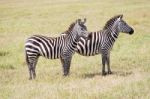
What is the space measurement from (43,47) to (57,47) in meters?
0.48

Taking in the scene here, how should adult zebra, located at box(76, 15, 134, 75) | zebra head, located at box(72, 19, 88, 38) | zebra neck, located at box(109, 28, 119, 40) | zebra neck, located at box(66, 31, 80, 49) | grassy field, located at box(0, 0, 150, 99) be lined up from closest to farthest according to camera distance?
grassy field, located at box(0, 0, 150, 99) < zebra head, located at box(72, 19, 88, 38) < zebra neck, located at box(66, 31, 80, 49) < adult zebra, located at box(76, 15, 134, 75) < zebra neck, located at box(109, 28, 119, 40)

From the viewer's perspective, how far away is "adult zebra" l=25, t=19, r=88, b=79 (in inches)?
565

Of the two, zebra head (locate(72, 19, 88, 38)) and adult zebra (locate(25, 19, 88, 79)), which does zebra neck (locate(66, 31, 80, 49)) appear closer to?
adult zebra (locate(25, 19, 88, 79))

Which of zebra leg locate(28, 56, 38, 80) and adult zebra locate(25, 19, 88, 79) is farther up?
adult zebra locate(25, 19, 88, 79)

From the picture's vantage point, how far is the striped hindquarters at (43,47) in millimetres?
14367

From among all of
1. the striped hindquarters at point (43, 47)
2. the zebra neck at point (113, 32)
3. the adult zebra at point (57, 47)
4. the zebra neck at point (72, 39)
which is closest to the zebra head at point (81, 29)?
the adult zebra at point (57, 47)

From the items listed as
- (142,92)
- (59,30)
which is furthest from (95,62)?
(59,30)

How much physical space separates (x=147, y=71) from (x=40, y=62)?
5522 mm

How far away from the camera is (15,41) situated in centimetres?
2497

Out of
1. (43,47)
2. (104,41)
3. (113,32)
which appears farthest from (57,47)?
(113,32)

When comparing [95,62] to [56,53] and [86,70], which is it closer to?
[86,70]

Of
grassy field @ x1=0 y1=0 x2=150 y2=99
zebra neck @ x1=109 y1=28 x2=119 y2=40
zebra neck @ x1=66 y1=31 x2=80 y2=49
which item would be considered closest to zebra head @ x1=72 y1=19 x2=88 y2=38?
zebra neck @ x1=66 y1=31 x2=80 y2=49

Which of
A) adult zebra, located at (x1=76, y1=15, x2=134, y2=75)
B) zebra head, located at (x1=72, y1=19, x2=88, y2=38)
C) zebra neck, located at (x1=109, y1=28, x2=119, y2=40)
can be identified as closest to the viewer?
zebra head, located at (x1=72, y1=19, x2=88, y2=38)

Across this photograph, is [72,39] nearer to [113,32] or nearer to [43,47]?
[43,47]
